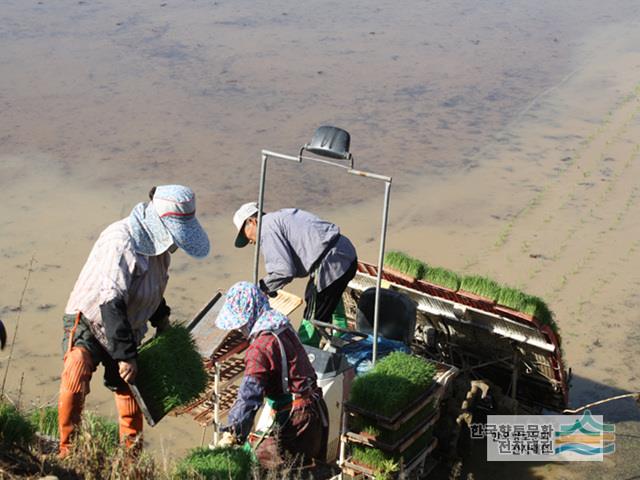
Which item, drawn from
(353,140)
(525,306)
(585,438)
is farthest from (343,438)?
(353,140)

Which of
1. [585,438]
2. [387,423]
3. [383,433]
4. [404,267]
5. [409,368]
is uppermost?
[404,267]

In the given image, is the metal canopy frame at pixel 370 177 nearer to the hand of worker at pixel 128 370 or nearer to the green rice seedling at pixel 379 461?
the green rice seedling at pixel 379 461

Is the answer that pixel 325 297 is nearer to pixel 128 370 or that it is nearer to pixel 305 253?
pixel 305 253

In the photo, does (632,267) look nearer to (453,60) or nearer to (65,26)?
(453,60)

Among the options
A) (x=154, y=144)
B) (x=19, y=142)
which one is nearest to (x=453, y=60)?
(x=154, y=144)

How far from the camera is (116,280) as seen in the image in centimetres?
560

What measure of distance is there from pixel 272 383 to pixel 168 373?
63 cm

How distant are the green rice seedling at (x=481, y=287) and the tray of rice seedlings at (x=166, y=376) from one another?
2.79m

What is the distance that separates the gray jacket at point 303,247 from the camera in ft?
24.9

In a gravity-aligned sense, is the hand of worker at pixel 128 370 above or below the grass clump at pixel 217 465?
above

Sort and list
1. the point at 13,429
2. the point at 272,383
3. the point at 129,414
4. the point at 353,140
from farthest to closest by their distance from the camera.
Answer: the point at 353,140 → the point at 129,414 → the point at 272,383 → the point at 13,429

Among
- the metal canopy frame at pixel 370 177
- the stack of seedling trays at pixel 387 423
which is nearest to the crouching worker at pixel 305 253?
the metal canopy frame at pixel 370 177

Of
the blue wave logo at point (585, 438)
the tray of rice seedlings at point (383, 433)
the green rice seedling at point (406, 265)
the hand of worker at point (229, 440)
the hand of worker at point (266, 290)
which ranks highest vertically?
the green rice seedling at point (406, 265)

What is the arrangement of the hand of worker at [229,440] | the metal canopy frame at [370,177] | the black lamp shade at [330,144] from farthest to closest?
the black lamp shade at [330,144]
the metal canopy frame at [370,177]
the hand of worker at [229,440]
